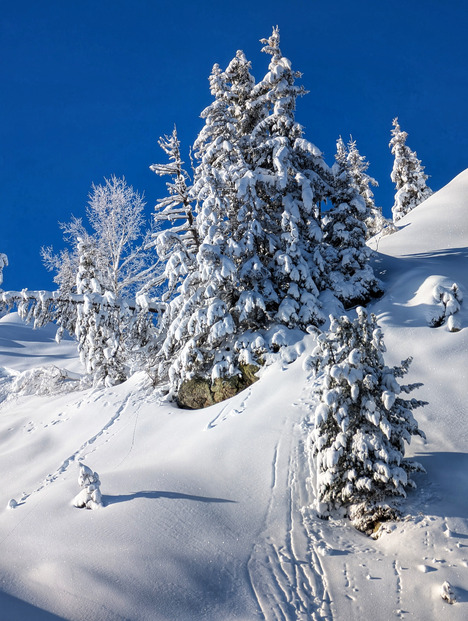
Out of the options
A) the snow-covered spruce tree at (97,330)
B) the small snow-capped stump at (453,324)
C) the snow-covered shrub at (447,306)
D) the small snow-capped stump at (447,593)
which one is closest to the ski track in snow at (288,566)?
the small snow-capped stump at (447,593)

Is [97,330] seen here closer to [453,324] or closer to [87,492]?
[87,492]

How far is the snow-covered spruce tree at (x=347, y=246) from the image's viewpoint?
13.2m

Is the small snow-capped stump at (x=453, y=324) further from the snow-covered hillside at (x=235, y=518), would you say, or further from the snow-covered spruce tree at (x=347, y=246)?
the snow-covered spruce tree at (x=347, y=246)

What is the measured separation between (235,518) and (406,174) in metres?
32.3

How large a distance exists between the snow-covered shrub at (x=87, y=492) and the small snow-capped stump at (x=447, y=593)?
4951 millimetres

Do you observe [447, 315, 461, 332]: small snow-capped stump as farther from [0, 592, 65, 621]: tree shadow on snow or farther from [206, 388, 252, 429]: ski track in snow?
[0, 592, 65, 621]: tree shadow on snow

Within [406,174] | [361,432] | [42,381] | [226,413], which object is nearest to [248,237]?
[226,413]

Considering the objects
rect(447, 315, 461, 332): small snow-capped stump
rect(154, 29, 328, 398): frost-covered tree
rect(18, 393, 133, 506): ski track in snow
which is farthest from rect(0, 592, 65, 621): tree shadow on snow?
rect(447, 315, 461, 332): small snow-capped stump

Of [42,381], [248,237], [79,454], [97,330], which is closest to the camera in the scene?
[79,454]

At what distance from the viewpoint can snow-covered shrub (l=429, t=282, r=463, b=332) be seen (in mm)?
10344

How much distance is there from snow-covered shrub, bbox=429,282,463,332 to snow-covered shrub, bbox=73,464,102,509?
28.9 ft

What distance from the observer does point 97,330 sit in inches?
613

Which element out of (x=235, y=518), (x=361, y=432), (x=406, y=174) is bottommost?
(x=235, y=518)

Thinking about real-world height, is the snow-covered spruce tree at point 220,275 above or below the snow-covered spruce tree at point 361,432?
above
